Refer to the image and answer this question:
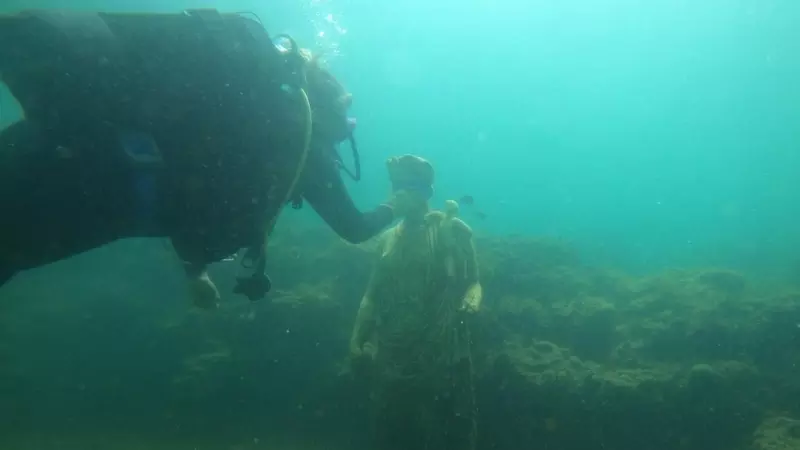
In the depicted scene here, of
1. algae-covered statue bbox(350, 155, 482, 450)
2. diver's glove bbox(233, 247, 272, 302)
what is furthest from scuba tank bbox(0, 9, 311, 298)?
algae-covered statue bbox(350, 155, 482, 450)

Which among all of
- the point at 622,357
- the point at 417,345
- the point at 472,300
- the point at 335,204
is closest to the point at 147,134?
the point at 335,204

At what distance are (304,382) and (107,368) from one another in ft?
17.7

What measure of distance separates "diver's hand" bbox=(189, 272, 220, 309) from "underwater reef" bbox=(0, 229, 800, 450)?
6.17 m

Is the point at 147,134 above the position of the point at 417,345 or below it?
below

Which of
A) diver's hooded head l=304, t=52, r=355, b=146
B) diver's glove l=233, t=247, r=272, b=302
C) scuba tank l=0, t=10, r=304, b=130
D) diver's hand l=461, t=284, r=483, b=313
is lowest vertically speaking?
diver's glove l=233, t=247, r=272, b=302

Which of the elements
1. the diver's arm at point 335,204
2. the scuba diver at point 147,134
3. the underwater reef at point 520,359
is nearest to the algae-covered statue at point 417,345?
the diver's arm at point 335,204

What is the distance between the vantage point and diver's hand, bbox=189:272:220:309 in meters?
3.56

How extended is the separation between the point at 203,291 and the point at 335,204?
1.17 metres

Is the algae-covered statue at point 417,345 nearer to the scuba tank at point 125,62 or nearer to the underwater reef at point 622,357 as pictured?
the underwater reef at point 622,357

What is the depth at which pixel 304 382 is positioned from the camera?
1112cm

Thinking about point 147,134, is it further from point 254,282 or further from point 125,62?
point 254,282

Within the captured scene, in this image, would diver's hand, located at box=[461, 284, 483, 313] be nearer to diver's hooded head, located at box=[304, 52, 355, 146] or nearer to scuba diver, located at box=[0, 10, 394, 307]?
diver's hooded head, located at box=[304, 52, 355, 146]

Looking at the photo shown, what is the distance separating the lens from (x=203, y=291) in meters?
3.62

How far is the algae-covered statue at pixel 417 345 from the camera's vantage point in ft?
18.7
